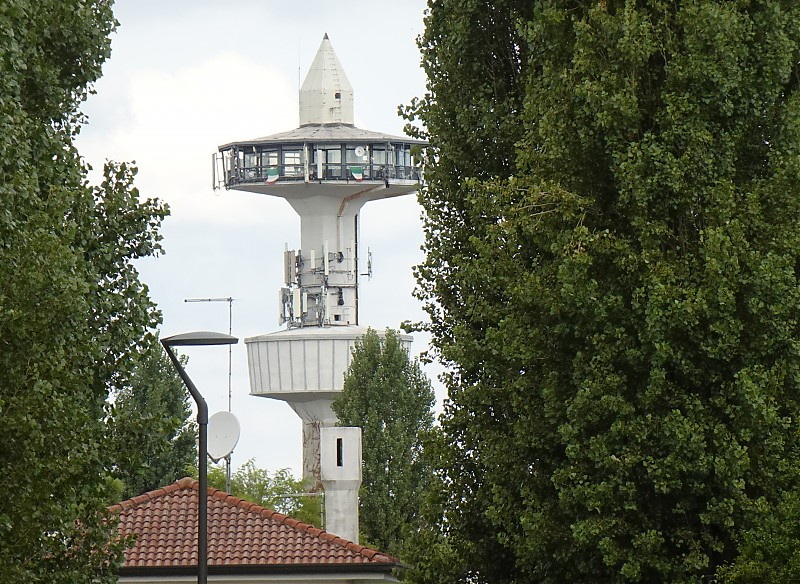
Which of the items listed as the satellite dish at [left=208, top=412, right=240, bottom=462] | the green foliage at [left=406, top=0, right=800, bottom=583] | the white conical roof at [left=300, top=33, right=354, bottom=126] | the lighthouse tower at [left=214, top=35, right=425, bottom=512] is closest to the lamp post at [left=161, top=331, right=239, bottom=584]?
the green foliage at [left=406, top=0, right=800, bottom=583]

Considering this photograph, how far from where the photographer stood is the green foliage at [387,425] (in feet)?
170

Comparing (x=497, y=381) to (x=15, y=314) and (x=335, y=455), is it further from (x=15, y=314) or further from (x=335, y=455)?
(x=335, y=455)

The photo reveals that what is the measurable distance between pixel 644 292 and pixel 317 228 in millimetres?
71917

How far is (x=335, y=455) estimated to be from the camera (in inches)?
1216

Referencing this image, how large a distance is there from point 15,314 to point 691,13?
26.0 ft

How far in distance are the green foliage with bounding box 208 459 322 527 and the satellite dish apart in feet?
114

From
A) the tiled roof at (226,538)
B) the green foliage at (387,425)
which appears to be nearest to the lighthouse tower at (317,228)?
the green foliage at (387,425)

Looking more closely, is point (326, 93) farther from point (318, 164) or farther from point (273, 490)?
point (273, 490)

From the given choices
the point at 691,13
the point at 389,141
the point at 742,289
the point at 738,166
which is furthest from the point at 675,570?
the point at 389,141

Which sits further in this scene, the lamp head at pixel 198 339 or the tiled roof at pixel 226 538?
the tiled roof at pixel 226 538

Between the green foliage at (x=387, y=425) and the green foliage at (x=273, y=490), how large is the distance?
8717 millimetres

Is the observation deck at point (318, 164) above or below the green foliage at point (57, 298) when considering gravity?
above

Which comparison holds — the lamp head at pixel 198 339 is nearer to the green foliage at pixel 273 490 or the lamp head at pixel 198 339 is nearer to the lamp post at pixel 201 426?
the lamp post at pixel 201 426

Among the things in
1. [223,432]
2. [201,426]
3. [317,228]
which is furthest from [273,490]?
[201,426]
